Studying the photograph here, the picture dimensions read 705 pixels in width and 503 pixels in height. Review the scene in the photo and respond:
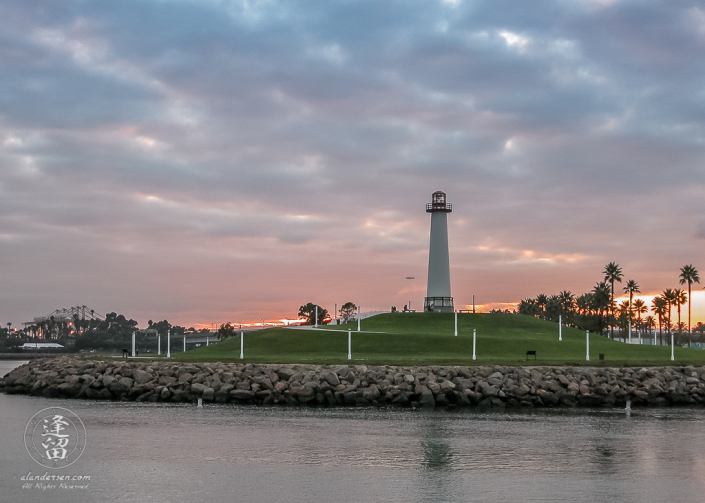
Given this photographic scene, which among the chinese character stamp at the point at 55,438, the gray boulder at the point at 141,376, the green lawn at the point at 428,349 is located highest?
the green lawn at the point at 428,349

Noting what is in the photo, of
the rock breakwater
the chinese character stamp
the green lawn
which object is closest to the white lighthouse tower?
the green lawn

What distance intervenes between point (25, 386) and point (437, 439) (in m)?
35.1

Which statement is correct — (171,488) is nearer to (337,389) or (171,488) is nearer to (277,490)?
(277,490)

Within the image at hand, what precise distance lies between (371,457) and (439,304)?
66593 mm

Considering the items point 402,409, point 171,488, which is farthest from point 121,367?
point 171,488

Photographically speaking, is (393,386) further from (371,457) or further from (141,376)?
(371,457)

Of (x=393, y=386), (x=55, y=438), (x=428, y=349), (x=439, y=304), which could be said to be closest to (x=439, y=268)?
(x=439, y=304)

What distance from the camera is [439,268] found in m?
92.4

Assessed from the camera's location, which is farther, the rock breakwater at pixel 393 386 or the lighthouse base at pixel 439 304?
the lighthouse base at pixel 439 304

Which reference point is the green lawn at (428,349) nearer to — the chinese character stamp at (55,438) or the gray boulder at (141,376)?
the gray boulder at (141,376)

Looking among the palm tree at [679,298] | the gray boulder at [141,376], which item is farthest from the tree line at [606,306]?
the gray boulder at [141,376]

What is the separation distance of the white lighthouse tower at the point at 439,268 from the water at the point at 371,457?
5267 centimetres

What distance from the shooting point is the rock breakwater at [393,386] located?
139ft

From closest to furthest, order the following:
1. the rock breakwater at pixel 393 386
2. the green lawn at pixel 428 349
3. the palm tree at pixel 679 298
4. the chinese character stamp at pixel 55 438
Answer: the chinese character stamp at pixel 55 438, the rock breakwater at pixel 393 386, the green lawn at pixel 428 349, the palm tree at pixel 679 298
